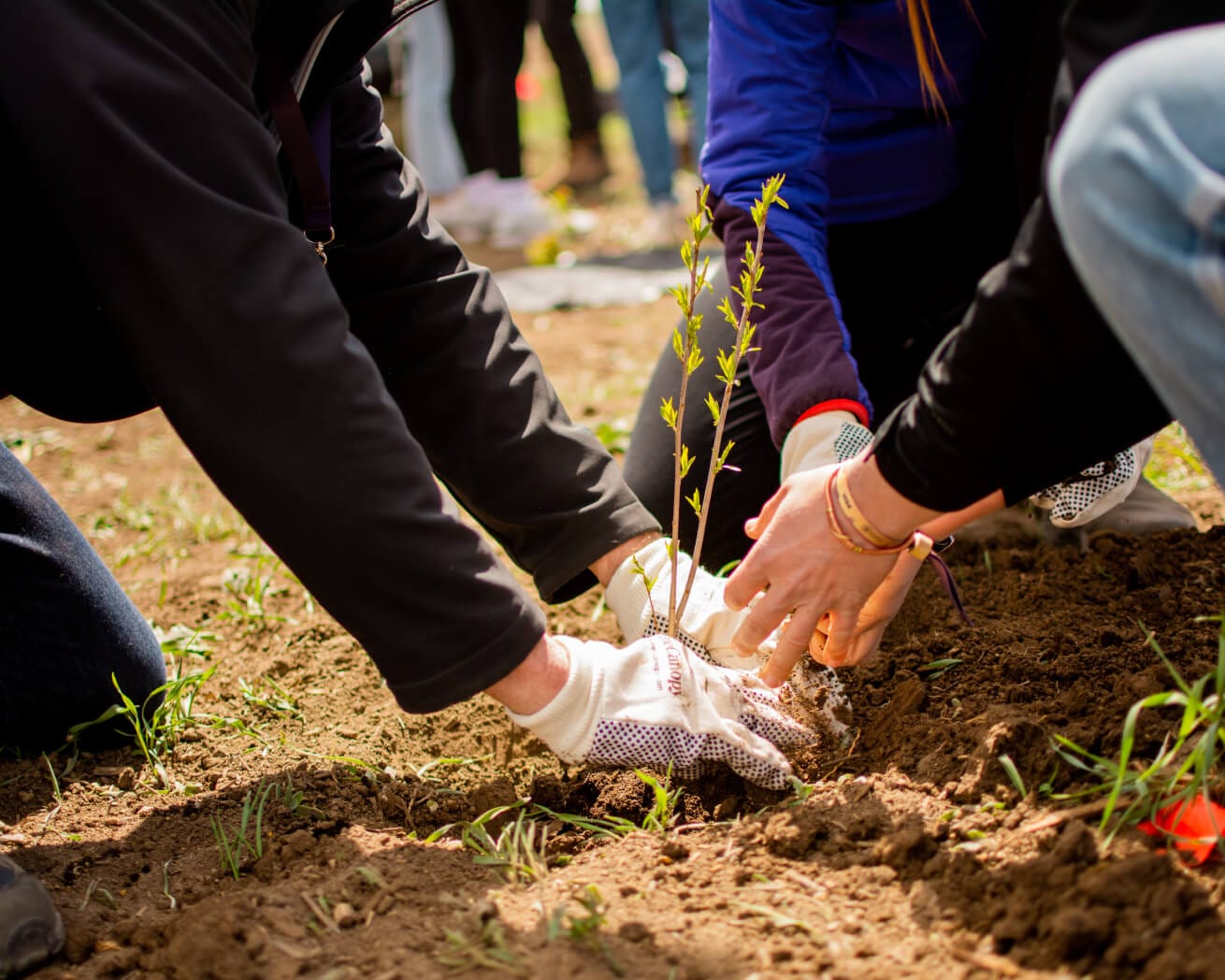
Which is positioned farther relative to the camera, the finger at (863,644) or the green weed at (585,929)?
the finger at (863,644)

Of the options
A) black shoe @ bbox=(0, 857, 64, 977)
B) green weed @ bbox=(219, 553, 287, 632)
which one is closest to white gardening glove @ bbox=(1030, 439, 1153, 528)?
green weed @ bbox=(219, 553, 287, 632)

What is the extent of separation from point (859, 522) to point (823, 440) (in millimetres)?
500

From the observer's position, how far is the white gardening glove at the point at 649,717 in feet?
5.08

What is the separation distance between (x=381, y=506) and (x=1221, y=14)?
1058mm

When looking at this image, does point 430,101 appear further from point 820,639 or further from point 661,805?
point 661,805

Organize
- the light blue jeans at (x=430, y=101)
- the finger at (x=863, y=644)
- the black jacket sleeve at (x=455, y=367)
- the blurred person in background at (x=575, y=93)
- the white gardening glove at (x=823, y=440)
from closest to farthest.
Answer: the finger at (x=863, y=644) → the black jacket sleeve at (x=455, y=367) → the white gardening glove at (x=823, y=440) → the light blue jeans at (x=430, y=101) → the blurred person in background at (x=575, y=93)

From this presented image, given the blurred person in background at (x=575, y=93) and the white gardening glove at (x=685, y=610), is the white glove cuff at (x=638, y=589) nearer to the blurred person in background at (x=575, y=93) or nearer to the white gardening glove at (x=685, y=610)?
the white gardening glove at (x=685, y=610)

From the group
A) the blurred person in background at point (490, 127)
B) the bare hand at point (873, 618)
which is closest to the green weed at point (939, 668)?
the bare hand at point (873, 618)

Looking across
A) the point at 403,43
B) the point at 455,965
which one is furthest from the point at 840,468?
the point at 403,43

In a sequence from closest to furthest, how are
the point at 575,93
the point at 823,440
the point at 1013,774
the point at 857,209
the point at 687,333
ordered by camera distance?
the point at 1013,774, the point at 687,333, the point at 823,440, the point at 857,209, the point at 575,93

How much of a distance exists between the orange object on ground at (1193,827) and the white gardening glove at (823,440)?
0.77 meters

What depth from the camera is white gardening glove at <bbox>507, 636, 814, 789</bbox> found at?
1.55m

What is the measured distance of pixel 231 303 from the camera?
127 centimetres

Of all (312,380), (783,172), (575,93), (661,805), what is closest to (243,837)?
(661,805)
